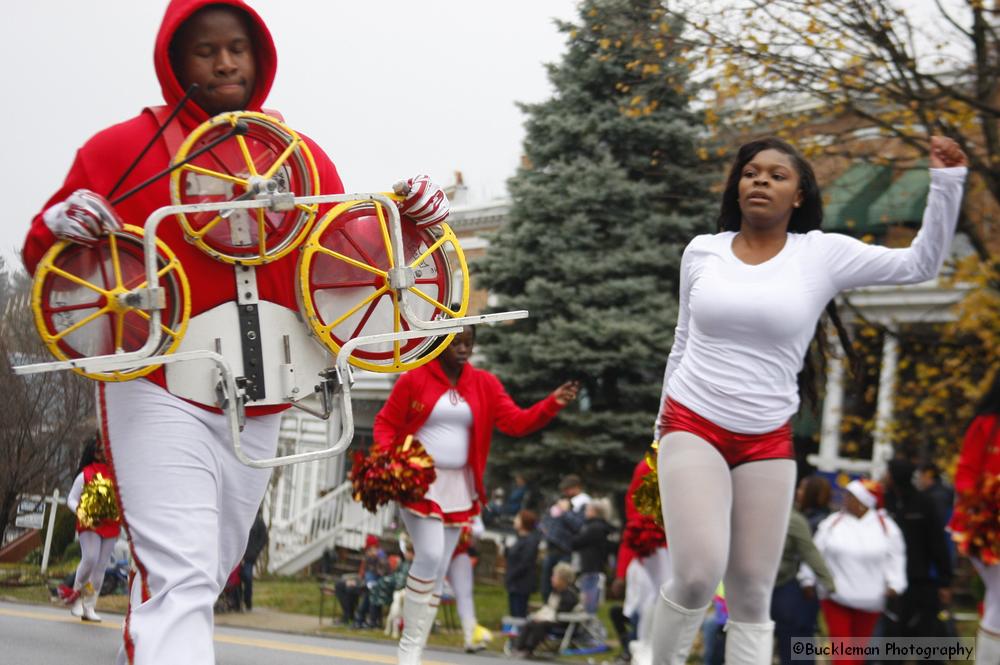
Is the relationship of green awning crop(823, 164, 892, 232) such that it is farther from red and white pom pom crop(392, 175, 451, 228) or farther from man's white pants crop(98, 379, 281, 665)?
man's white pants crop(98, 379, 281, 665)

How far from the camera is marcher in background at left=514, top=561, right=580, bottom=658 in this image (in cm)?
1195

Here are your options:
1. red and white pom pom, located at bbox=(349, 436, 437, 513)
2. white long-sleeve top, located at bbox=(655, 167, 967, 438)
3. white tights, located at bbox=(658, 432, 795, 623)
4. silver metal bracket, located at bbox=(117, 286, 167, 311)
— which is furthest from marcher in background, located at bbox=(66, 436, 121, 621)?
white long-sleeve top, located at bbox=(655, 167, 967, 438)

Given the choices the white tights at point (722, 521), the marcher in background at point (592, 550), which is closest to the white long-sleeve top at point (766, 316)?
the white tights at point (722, 521)

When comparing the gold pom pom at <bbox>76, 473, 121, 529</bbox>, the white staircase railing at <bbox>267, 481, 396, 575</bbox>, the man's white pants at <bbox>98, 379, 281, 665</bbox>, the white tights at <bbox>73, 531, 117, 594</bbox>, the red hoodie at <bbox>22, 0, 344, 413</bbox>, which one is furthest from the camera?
the white staircase railing at <bbox>267, 481, 396, 575</bbox>

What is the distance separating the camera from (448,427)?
805 cm

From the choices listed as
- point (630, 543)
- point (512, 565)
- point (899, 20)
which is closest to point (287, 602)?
point (512, 565)

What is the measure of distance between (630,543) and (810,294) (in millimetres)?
4637

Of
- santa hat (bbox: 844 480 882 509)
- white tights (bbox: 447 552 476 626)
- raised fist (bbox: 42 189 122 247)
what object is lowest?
white tights (bbox: 447 552 476 626)

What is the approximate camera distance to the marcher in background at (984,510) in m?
5.91

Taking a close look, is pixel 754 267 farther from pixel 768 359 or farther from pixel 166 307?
pixel 166 307

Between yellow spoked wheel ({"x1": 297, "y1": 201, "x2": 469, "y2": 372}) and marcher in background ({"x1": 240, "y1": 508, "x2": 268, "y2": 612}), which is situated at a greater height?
yellow spoked wheel ({"x1": 297, "y1": 201, "x2": 469, "y2": 372})

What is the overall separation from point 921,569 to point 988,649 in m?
4.13

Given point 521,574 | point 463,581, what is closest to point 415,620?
point 463,581

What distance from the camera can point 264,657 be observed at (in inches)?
321
